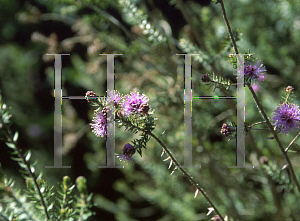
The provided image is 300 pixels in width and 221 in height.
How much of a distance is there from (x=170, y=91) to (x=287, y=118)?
0.55 m

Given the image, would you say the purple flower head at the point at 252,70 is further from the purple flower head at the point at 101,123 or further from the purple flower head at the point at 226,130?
the purple flower head at the point at 101,123

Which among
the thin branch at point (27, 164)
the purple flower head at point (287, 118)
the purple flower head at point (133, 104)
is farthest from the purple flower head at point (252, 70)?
the thin branch at point (27, 164)

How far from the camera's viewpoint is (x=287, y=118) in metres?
0.49

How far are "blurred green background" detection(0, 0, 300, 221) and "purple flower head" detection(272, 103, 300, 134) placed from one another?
256mm

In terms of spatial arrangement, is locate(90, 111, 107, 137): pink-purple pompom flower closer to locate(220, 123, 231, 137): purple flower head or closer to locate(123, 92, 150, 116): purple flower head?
locate(123, 92, 150, 116): purple flower head

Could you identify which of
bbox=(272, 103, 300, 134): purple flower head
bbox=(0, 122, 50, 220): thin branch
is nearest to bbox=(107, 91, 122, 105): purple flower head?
bbox=(0, 122, 50, 220): thin branch


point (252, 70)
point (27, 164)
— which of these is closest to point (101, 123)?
point (27, 164)

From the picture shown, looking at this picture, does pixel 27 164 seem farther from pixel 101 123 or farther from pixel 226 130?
pixel 226 130

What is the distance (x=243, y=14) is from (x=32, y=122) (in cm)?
143

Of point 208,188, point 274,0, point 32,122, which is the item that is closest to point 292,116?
point 208,188

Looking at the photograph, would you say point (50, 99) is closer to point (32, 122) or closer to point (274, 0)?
point (32, 122)

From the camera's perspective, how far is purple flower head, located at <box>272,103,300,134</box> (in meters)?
0.49

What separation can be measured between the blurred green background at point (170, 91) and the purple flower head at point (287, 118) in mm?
256

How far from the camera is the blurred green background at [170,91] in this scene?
0.99m
